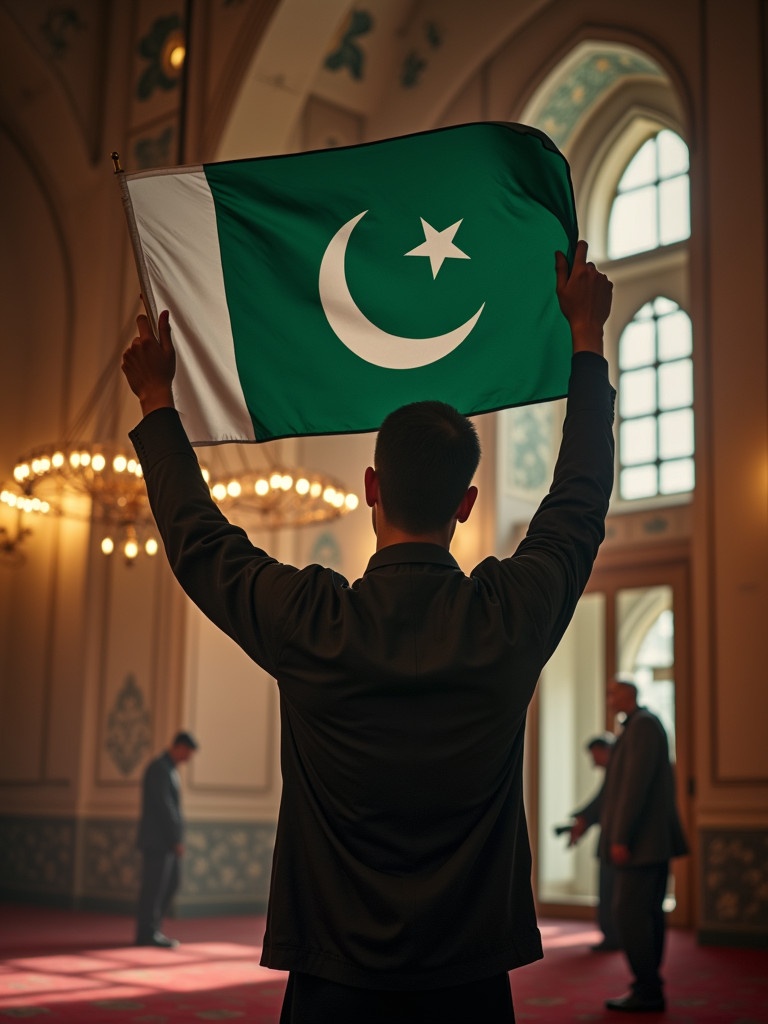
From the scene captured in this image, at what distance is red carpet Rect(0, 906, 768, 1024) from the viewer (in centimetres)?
541

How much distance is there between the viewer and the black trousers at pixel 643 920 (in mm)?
5531

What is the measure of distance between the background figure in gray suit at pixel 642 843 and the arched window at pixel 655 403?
477 cm

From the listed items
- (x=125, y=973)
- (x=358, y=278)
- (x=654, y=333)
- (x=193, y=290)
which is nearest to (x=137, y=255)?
(x=193, y=290)

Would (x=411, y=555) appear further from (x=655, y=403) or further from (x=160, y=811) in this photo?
(x=655, y=403)

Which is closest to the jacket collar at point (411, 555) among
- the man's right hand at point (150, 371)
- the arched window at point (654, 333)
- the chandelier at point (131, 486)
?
the man's right hand at point (150, 371)

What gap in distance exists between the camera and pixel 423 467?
4.94ft

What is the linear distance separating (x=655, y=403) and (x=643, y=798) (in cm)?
559

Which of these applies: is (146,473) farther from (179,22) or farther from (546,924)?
(179,22)

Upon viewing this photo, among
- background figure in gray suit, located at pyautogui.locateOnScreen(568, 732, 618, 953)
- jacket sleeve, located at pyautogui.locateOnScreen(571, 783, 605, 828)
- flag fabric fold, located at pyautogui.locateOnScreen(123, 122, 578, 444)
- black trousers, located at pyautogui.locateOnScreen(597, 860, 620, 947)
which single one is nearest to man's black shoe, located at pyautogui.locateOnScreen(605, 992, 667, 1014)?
background figure in gray suit, located at pyautogui.locateOnScreen(568, 732, 618, 953)

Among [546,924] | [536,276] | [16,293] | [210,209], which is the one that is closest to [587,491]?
[536,276]

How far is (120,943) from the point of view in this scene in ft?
26.8

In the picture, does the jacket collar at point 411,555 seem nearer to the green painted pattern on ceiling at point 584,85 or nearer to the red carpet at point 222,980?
the red carpet at point 222,980

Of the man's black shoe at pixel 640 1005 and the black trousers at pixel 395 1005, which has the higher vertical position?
the black trousers at pixel 395 1005

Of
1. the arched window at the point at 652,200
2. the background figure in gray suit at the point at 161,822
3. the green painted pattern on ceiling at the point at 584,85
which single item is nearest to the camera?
the background figure in gray suit at the point at 161,822
